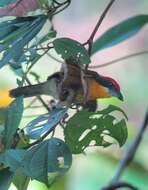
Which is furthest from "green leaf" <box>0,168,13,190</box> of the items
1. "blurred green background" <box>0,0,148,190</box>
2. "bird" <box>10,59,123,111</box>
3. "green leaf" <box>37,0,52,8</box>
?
"blurred green background" <box>0,0,148,190</box>

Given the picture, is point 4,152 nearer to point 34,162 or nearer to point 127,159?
point 34,162

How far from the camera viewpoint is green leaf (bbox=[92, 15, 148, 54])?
126 centimetres

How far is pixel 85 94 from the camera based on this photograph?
0.81 metres

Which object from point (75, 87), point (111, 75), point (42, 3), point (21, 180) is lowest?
point (111, 75)

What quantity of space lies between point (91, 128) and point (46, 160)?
11cm

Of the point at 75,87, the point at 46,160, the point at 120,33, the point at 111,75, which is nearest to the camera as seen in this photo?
the point at 46,160

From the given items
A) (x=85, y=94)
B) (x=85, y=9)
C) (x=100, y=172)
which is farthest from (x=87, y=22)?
(x=85, y=94)

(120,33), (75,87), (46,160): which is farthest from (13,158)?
(120,33)

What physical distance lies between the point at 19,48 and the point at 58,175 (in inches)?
6.5

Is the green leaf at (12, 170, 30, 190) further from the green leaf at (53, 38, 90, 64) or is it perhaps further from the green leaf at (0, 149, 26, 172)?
the green leaf at (53, 38, 90, 64)

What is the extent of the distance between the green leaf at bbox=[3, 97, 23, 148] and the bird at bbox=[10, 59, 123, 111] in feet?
0.25

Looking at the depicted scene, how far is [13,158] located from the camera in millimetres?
710

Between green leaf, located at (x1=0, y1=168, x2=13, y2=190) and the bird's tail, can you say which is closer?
green leaf, located at (x1=0, y1=168, x2=13, y2=190)

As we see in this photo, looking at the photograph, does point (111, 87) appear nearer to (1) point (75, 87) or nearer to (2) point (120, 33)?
(1) point (75, 87)
